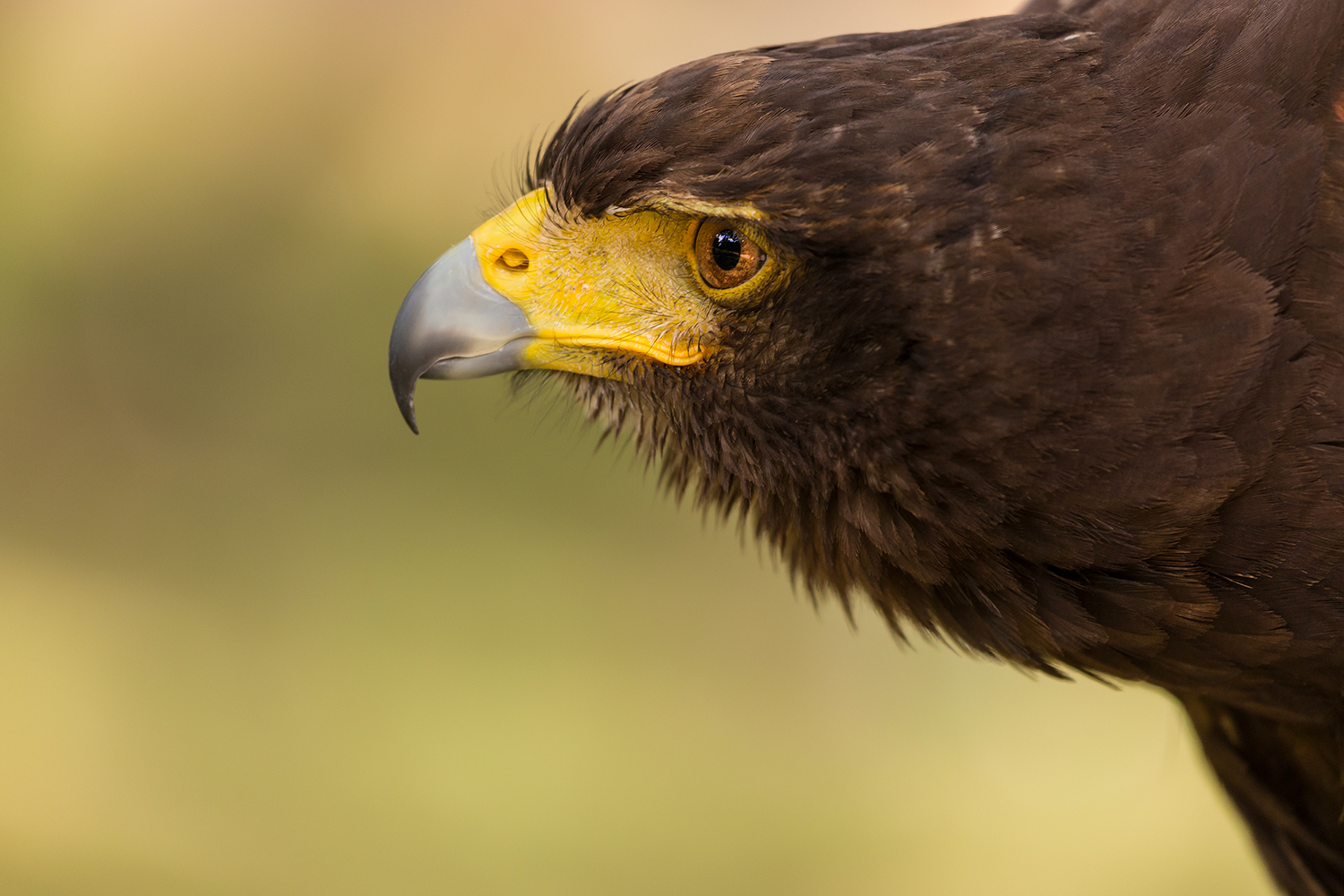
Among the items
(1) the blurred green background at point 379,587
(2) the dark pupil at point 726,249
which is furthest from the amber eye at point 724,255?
(1) the blurred green background at point 379,587

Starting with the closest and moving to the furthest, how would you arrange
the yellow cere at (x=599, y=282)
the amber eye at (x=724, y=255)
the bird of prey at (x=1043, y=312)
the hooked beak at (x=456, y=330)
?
the bird of prey at (x=1043, y=312) → the amber eye at (x=724, y=255) → the yellow cere at (x=599, y=282) → the hooked beak at (x=456, y=330)

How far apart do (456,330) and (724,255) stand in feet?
1.80

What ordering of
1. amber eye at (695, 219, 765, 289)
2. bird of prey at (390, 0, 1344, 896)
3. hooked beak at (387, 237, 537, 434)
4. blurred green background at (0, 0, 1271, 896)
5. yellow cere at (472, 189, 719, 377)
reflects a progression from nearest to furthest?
1. bird of prey at (390, 0, 1344, 896)
2. amber eye at (695, 219, 765, 289)
3. yellow cere at (472, 189, 719, 377)
4. hooked beak at (387, 237, 537, 434)
5. blurred green background at (0, 0, 1271, 896)

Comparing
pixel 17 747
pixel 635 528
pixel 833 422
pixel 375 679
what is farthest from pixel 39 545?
pixel 833 422

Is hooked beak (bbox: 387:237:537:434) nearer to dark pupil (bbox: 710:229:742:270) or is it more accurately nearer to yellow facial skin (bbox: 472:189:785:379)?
yellow facial skin (bbox: 472:189:785:379)

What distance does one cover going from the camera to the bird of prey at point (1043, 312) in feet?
5.32

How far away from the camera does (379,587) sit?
570cm

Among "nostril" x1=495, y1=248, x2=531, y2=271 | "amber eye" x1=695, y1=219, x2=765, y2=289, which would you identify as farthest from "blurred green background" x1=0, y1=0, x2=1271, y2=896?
"amber eye" x1=695, y1=219, x2=765, y2=289

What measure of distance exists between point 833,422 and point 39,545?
4.85m

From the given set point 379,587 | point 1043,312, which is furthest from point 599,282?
point 379,587

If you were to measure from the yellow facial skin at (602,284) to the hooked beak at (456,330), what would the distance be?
0.03 metres

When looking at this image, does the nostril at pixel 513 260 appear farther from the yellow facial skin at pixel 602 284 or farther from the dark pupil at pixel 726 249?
the dark pupil at pixel 726 249

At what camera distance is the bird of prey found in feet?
5.32

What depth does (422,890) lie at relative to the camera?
5051 millimetres
